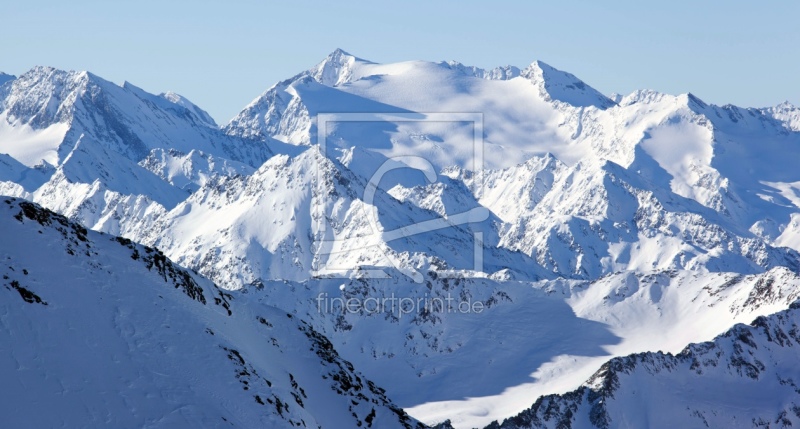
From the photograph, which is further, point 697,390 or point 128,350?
point 697,390

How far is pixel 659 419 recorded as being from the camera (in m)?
170

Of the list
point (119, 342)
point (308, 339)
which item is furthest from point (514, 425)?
point (119, 342)

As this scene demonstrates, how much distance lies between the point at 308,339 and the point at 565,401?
269ft

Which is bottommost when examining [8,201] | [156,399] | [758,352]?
[156,399]

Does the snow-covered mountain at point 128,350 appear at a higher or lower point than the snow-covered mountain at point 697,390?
lower

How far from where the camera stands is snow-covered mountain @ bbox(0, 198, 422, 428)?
58031mm

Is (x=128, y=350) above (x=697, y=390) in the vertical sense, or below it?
below

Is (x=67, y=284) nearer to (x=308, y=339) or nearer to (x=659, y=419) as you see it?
(x=308, y=339)

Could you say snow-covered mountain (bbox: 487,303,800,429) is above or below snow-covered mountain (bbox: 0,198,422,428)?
above

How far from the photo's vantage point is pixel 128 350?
6375 centimetres

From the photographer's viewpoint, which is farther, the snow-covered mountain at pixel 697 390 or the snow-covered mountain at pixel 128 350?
the snow-covered mountain at pixel 697 390

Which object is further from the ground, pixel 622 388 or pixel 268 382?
pixel 622 388

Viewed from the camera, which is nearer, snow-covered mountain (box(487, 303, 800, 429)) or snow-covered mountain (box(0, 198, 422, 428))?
snow-covered mountain (box(0, 198, 422, 428))

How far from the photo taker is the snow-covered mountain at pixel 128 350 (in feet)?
190
